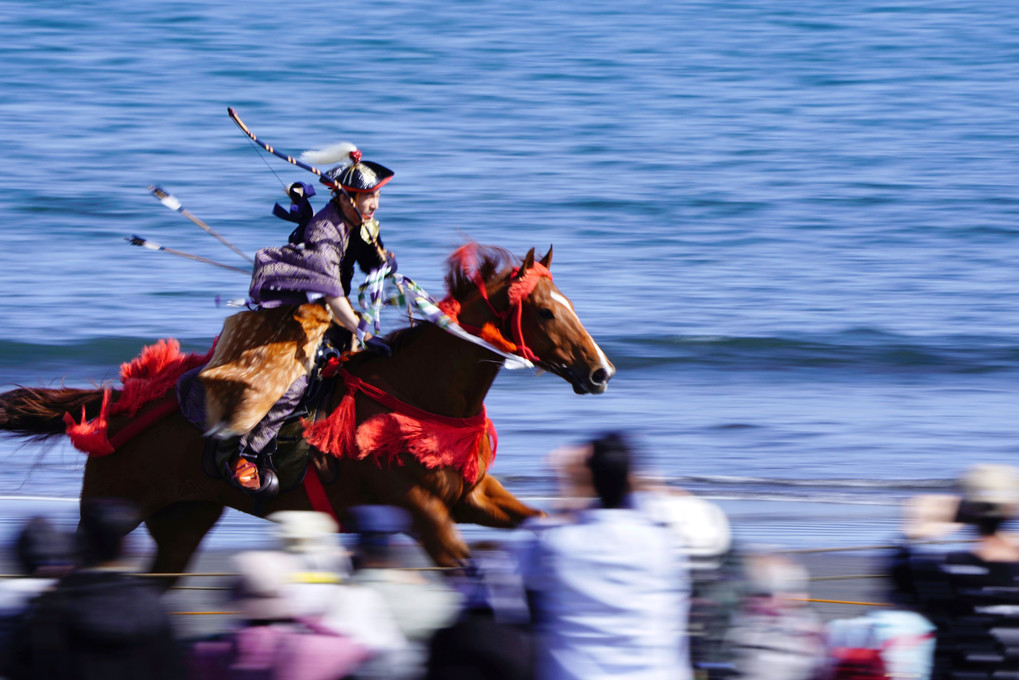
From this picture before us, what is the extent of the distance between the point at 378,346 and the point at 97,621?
2454mm

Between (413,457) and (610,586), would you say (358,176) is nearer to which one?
(413,457)

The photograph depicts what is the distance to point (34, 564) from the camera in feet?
11.0

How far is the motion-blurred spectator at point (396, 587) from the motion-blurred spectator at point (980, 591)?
1.32 m

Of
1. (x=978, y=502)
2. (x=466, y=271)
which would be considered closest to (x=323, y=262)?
(x=466, y=271)

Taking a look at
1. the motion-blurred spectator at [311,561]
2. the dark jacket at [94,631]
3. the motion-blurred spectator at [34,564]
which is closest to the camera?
the dark jacket at [94,631]

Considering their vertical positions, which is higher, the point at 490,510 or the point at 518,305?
the point at 518,305

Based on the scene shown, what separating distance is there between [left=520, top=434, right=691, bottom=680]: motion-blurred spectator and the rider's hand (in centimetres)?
218

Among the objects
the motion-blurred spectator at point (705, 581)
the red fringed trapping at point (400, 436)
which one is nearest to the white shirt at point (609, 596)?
the motion-blurred spectator at point (705, 581)

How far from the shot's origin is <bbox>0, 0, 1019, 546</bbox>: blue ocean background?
34.0 ft

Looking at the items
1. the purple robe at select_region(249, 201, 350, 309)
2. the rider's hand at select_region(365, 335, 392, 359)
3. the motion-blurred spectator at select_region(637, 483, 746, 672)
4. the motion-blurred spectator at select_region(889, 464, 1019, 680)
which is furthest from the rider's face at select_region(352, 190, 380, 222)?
the motion-blurred spectator at select_region(889, 464, 1019, 680)

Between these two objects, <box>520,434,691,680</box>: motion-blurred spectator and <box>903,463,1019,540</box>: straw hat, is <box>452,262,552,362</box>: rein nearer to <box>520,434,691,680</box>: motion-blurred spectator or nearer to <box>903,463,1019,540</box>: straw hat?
<box>903,463,1019,540</box>: straw hat

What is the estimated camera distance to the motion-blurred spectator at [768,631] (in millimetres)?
3539

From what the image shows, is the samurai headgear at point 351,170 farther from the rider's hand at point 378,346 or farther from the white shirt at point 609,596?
the white shirt at point 609,596

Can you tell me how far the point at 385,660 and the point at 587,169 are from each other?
57.0 ft
